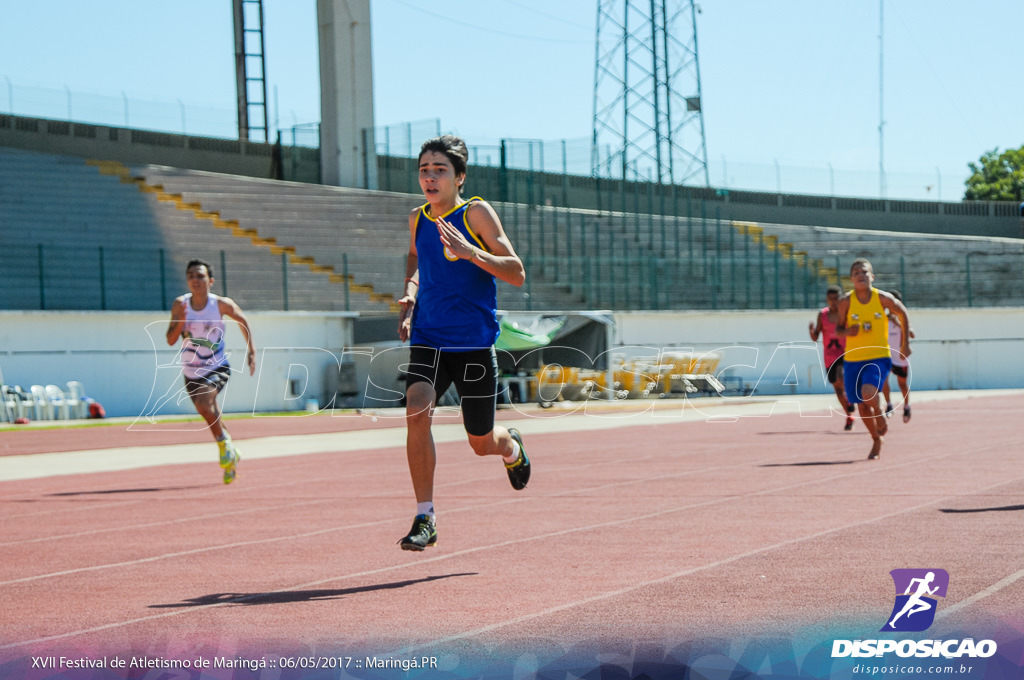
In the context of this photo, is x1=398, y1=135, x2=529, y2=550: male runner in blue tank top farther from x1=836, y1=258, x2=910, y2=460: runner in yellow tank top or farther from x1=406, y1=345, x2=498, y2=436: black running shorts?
x1=836, y1=258, x2=910, y2=460: runner in yellow tank top

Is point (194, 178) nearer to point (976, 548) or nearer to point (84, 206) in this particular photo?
point (84, 206)

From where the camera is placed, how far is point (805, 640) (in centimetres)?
498

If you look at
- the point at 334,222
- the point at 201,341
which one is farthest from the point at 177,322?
the point at 334,222

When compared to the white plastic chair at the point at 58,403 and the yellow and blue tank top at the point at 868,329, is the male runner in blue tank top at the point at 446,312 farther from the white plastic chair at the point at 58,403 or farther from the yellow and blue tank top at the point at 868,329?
the white plastic chair at the point at 58,403

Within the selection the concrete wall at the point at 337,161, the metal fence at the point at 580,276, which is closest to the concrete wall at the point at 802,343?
the metal fence at the point at 580,276

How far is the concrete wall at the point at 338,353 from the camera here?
3047cm

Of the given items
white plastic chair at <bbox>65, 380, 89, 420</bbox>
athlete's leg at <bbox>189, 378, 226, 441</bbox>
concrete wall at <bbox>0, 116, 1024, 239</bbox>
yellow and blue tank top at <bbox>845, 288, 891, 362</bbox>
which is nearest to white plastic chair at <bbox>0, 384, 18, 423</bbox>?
white plastic chair at <bbox>65, 380, 89, 420</bbox>

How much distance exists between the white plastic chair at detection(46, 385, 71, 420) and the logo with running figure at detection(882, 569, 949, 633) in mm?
25668

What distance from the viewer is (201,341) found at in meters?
12.8

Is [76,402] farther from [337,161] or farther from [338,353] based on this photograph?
[337,161]

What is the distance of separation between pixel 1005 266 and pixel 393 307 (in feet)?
77.7

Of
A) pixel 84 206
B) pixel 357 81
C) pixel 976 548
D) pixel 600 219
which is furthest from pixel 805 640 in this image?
pixel 357 81

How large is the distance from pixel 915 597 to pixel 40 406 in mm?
26254

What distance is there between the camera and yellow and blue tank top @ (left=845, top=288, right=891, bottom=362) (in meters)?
13.6
